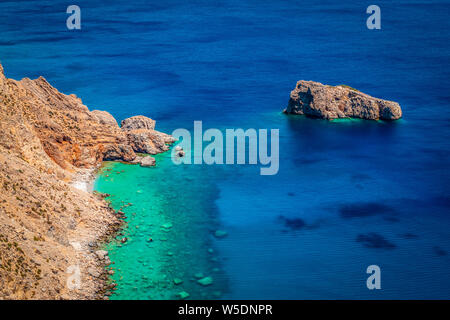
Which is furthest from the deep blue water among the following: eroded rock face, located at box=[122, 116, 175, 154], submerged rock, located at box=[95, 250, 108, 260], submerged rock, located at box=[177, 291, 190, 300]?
submerged rock, located at box=[95, 250, 108, 260]

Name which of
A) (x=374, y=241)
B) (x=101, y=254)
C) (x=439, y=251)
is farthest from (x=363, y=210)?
(x=101, y=254)

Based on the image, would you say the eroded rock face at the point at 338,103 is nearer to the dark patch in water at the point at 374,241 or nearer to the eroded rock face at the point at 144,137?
the eroded rock face at the point at 144,137

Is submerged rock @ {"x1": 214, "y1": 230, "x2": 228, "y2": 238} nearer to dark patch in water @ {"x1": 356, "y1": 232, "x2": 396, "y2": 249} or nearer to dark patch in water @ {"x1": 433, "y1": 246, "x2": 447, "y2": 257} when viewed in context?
dark patch in water @ {"x1": 356, "y1": 232, "x2": 396, "y2": 249}

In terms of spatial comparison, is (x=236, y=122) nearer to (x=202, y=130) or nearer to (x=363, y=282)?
(x=202, y=130)

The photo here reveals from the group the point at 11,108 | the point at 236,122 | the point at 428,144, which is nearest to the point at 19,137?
the point at 11,108

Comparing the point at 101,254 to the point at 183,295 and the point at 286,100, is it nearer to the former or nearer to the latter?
the point at 183,295

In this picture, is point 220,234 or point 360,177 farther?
point 360,177

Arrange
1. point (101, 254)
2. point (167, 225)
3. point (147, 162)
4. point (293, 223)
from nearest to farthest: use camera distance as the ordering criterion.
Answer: point (101, 254) < point (167, 225) < point (293, 223) < point (147, 162)
